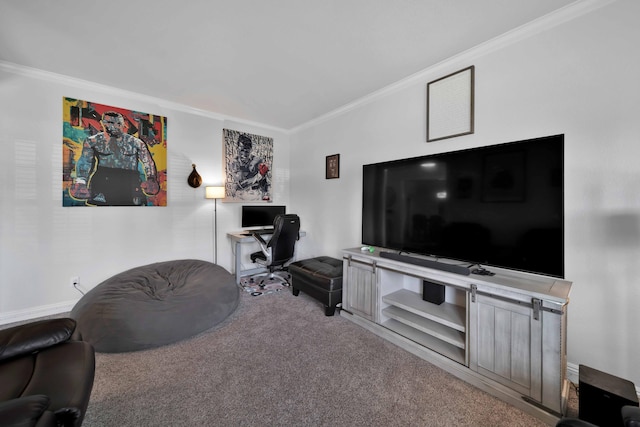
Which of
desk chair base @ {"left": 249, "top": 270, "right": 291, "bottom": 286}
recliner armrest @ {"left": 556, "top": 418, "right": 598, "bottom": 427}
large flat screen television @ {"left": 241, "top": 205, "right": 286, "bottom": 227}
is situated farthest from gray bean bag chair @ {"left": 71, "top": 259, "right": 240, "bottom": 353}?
recliner armrest @ {"left": 556, "top": 418, "right": 598, "bottom": 427}

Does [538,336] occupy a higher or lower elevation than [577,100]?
lower

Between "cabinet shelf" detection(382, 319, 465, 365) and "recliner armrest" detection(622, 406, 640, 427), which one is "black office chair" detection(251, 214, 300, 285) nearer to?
"cabinet shelf" detection(382, 319, 465, 365)

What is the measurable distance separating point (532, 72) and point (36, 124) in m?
4.89

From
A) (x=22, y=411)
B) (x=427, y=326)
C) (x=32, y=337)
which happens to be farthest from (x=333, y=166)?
(x=22, y=411)

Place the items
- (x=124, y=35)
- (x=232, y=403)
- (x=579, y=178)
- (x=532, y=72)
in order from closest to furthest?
(x=232, y=403), (x=579, y=178), (x=532, y=72), (x=124, y=35)

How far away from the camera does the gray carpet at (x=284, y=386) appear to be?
142 cm

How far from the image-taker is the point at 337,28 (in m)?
1.93

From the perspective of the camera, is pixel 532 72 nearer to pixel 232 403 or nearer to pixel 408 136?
pixel 408 136

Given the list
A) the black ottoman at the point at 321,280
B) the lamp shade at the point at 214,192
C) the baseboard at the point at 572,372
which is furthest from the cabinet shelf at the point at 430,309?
the lamp shade at the point at 214,192

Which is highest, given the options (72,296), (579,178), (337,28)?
(337,28)

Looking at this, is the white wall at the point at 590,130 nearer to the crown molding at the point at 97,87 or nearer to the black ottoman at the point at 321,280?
the black ottoman at the point at 321,280

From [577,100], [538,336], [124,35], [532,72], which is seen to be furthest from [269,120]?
[538,336]

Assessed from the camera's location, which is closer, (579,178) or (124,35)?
(579,178)

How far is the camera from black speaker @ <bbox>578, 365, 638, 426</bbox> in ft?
3.88
